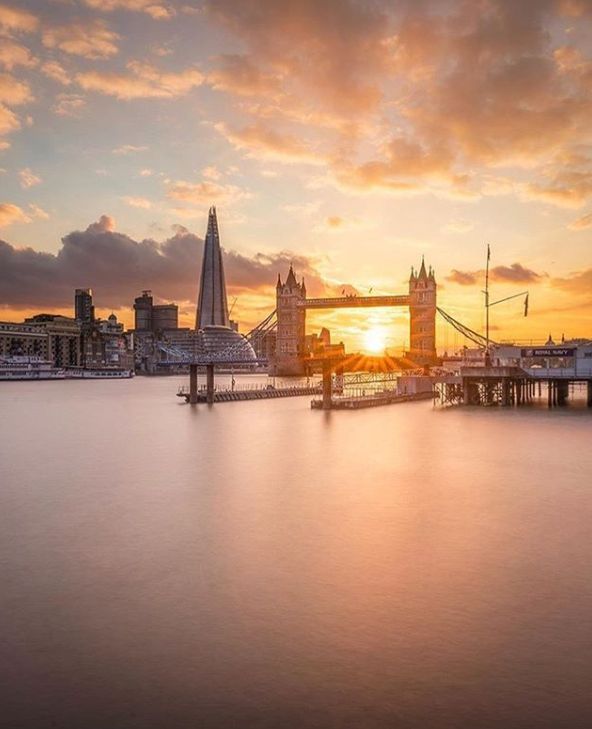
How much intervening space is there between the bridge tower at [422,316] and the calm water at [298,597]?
154866 mm

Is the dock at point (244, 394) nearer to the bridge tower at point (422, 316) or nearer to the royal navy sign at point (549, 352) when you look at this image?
the royal navy sign at point (549, 352)

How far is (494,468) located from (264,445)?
56.6 ft

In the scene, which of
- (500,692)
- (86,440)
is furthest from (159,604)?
(86,440)

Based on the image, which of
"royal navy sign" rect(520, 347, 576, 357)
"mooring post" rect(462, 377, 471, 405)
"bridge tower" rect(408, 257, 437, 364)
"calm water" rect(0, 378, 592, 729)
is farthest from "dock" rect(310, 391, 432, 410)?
"bridge tower" rect(408, 257, 437, 364)

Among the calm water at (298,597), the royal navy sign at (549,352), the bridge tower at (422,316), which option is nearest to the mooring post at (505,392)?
the royal navy sign at (549,352)

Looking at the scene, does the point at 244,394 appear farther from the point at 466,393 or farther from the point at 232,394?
the point at 466,393

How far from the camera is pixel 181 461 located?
40.9 meters

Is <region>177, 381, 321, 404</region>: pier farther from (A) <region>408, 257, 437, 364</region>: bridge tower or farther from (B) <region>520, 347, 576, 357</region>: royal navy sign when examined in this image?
(A) <region>408, 257, 437, 364</region>: bridge tower

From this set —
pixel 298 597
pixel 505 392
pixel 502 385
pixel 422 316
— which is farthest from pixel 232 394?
pixel 422 316

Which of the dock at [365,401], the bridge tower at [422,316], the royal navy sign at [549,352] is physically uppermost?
the bridge tower at [422,316]

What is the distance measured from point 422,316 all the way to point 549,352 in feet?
379

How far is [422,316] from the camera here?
639 feet

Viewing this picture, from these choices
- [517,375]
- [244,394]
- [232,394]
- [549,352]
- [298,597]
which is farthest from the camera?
[244,394]

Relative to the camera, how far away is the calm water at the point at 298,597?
37.4 ft
